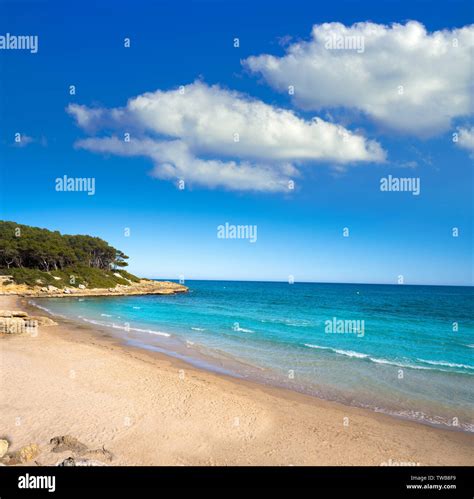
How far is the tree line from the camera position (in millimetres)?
69875

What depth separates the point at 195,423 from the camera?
997 centimetres

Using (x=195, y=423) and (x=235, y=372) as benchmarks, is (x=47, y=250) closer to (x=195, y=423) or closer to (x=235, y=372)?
(x=235, y=372)

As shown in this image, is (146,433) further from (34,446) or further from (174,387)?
(174,387)

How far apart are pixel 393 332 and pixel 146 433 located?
92.6ft

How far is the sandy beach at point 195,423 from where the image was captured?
824cm

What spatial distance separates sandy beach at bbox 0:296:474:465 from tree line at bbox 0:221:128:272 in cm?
6399

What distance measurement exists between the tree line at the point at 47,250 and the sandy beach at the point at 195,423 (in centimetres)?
6399

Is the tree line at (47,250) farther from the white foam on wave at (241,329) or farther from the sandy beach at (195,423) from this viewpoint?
the sandy beach at (195,423)

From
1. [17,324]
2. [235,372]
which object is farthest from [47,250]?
[235,372]

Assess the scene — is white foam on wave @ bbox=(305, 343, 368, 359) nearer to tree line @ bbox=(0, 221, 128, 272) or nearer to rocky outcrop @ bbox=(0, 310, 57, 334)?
rocky outcrop @ bbox=(0, 310, 57, 334)

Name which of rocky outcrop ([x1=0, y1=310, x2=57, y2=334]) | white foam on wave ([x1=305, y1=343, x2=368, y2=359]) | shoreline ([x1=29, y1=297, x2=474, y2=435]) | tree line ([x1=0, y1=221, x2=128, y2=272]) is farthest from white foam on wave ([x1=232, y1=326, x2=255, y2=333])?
tree line ([x1=0, y1=221, x2=128, y2=272])

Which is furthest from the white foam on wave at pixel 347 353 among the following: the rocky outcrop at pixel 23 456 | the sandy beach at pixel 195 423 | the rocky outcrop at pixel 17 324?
the rocky outcrop at pixel 17 324

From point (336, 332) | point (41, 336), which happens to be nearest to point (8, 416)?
point (41, 336)
